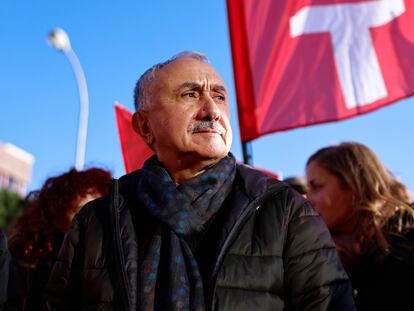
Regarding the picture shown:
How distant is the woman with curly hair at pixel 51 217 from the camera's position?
3.78 meters

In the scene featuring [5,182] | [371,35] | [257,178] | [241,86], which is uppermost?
[5,182]

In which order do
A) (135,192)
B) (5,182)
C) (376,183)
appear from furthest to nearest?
(5,182) → (376,183) → (135,192)

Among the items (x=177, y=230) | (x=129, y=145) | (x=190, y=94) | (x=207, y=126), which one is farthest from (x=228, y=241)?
(x=129, y=145)

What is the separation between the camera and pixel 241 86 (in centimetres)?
414

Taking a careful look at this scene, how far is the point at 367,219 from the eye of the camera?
313 cm

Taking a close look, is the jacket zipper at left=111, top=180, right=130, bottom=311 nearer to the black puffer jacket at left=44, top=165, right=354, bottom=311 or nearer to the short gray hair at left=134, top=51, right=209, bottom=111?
the black puffer jacket at left=44, top=165, right=354, bottom=311

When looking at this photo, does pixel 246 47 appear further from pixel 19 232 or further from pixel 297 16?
pixel 19 232

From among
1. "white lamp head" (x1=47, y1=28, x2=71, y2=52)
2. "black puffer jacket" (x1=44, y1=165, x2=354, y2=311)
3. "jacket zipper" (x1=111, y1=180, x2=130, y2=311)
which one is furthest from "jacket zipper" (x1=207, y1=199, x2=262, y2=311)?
"white lamp head" (x1=47, y1=28, x2=71, y2=52)

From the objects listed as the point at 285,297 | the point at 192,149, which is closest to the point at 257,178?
the point at 192,149

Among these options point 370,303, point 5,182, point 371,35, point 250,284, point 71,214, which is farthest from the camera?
point 5,182

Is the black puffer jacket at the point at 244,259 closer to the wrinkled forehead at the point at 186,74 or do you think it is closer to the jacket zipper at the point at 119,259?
the jacket zipper at the point at 119,259

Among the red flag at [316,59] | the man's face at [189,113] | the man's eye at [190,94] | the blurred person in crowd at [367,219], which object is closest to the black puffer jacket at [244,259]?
the man's face at [189,113]

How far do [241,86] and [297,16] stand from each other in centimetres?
59

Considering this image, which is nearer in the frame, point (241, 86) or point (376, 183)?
point (376, 183)
